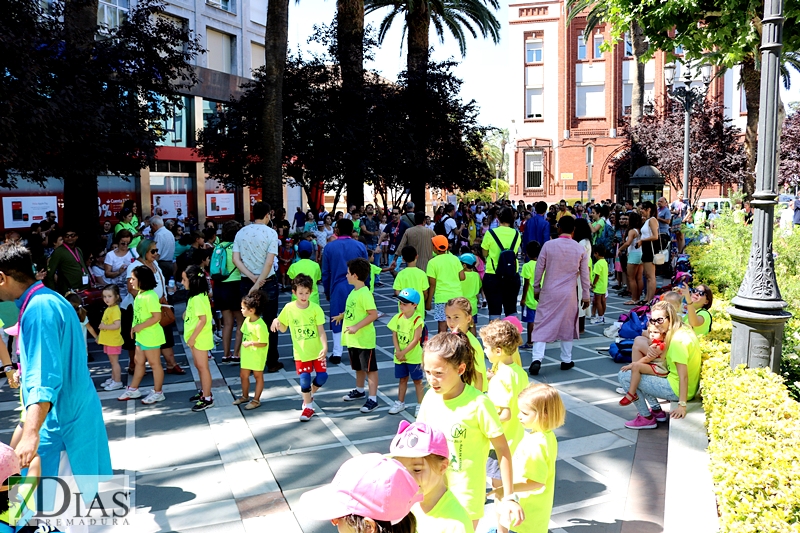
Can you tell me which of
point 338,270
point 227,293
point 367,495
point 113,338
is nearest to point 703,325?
point 338,270

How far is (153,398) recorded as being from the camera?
729cm

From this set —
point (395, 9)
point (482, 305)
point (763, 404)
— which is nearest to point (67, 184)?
point (482, 305)

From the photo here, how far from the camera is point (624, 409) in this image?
6.95 m

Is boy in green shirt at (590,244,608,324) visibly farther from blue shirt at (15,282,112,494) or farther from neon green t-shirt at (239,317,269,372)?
blue shirt at (15,282,112,494)

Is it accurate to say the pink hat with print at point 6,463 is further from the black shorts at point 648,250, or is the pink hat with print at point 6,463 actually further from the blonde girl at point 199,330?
the black shorts at point 648,250

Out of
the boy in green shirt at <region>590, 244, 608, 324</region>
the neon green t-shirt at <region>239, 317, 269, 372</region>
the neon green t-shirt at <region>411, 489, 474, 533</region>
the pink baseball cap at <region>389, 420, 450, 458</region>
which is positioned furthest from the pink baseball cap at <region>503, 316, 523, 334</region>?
the boy in green shirt at <region>590, 244, 608, 324</region>

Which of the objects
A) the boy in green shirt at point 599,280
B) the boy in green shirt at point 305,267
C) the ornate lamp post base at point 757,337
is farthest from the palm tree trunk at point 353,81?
the ornate lamp post base at point 757,337

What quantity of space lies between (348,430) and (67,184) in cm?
976

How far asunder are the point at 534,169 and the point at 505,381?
47299 mm

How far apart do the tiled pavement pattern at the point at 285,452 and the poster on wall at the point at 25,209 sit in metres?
15.6

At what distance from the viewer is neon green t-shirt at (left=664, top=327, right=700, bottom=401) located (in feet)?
19.4

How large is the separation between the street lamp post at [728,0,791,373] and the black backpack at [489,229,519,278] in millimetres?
3958

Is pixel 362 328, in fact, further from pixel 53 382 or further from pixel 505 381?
pixel 53 382

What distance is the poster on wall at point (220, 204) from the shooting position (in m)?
30.4
